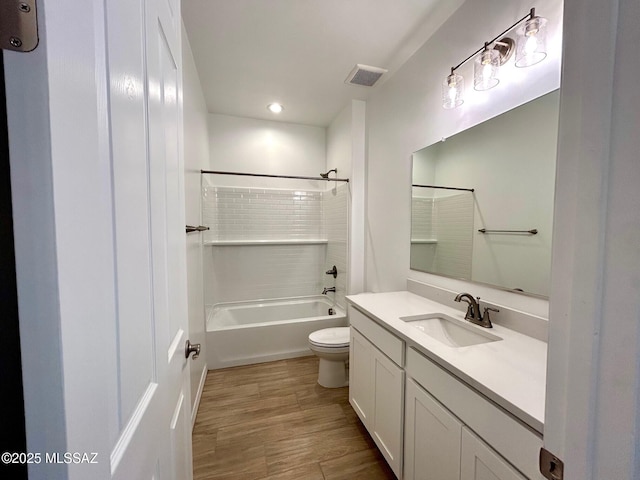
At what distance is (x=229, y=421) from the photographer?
1.83 meters

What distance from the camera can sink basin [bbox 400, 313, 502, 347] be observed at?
50.4 inches

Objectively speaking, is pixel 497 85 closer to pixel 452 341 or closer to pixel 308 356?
pixel 452 341

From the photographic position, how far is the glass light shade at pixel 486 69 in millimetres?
1234

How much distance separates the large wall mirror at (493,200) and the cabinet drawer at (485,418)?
58cm

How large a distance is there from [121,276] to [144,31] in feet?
1.83

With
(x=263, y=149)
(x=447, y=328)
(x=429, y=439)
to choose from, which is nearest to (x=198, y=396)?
(x=429, y=439)

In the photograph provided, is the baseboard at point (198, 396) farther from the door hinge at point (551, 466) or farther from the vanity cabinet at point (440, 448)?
the door hinge at point (551, 466)

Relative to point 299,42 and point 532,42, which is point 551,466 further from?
point 299,42

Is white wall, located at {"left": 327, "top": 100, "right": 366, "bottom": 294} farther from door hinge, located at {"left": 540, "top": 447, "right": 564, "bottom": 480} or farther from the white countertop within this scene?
door hinge, located at {"left": 540, "top": 447, "right": 564, "bottom": 480}

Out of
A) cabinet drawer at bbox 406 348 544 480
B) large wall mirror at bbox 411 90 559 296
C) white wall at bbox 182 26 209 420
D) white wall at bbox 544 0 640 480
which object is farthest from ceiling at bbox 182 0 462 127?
cabinet drawer at bbox 406 348 544 480

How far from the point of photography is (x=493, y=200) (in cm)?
135

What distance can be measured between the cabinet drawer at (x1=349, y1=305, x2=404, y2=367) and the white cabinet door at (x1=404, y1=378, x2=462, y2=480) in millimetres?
130

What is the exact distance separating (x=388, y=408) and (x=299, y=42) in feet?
7.94

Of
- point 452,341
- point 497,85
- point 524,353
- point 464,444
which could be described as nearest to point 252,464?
point 464,444
